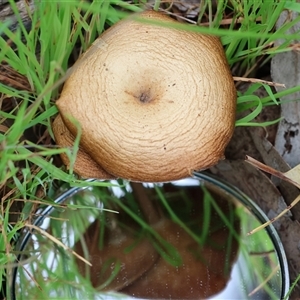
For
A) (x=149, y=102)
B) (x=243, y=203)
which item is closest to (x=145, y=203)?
(x=243, y=203)

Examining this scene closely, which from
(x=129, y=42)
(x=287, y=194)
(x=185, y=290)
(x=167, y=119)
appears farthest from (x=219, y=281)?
(x=129, y=42)

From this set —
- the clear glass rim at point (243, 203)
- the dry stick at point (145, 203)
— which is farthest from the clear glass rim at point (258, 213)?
the dry stick at point (145, 203)

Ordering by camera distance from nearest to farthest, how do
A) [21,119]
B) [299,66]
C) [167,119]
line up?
[21,119], [167,119], [299,66]

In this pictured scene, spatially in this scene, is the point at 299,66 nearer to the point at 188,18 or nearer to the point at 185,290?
the point at 188,18

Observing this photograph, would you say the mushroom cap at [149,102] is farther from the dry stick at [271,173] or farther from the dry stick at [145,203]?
the dry stick at [145,203]

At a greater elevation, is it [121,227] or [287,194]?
[287,194]

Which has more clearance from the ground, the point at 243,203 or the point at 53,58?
the point at 53,58

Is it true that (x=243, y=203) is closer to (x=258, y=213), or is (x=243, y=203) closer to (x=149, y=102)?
(x=258, y=213)
